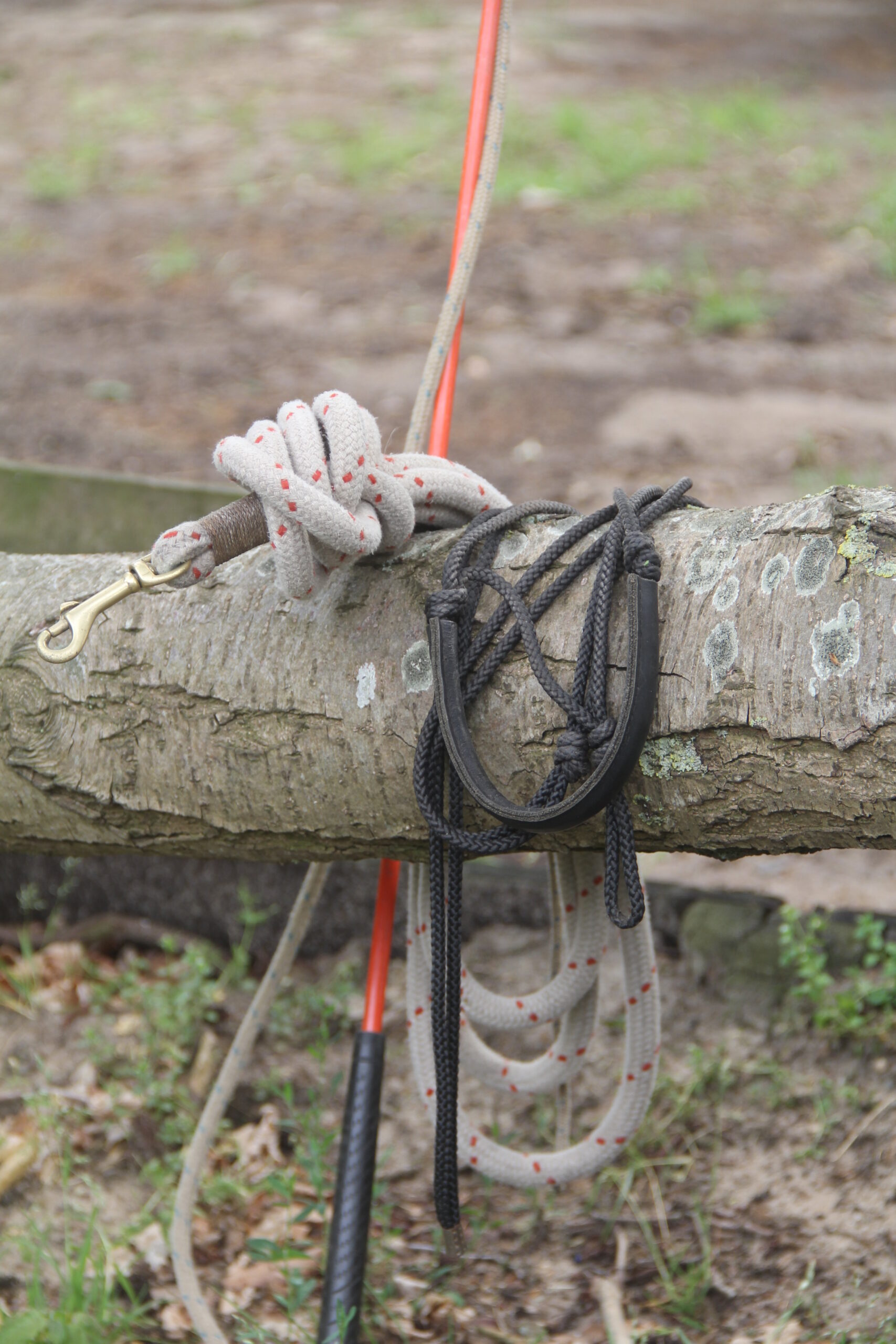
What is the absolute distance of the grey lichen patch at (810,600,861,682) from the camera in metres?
0.95

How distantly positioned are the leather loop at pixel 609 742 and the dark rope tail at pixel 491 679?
0.02m

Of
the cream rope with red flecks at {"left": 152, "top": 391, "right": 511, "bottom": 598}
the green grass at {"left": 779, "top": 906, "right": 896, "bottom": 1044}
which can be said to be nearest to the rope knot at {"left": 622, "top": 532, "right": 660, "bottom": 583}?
the cream rope with red flecks at {"left": 152, "top": 391, "right": 511, "bottom": 598}

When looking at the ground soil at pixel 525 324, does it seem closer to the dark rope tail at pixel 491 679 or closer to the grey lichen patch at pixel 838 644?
the dark rope tail at pixel 491 679

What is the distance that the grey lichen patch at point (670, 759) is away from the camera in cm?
100

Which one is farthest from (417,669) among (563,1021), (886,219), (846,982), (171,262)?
(886,219)

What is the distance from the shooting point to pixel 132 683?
4.10 feet

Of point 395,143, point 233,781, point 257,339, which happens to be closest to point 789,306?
point 257,339

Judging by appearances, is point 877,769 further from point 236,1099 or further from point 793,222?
point 793,222

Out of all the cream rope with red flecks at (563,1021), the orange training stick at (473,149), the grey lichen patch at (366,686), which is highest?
the orange training stick at (473,149)

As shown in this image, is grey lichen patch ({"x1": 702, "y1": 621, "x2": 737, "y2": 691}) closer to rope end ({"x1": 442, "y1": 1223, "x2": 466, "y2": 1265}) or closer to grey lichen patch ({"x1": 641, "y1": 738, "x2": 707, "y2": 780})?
grey lichen patch ({"x1": 641, "y1": 738, "x2": 707, "y2": 780})

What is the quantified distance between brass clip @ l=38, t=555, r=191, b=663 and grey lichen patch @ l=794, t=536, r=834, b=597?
0.52m

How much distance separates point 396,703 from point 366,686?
1.4 inches

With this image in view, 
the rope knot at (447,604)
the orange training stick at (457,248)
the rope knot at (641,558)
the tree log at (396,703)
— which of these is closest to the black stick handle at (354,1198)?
the orange training stick at (457,248)

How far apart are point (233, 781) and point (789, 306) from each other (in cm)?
368
